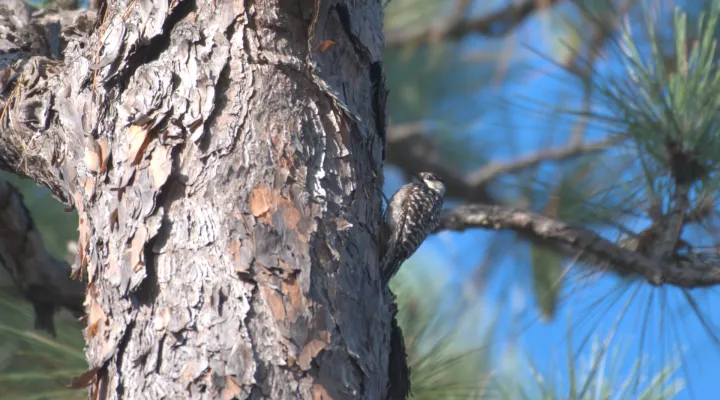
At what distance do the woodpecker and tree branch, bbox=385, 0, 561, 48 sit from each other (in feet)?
3.85

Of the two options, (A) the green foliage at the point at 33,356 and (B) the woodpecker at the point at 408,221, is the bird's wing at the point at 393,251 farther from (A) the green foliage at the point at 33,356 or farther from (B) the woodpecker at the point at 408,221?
(A) the green foliage at the point at 33,356

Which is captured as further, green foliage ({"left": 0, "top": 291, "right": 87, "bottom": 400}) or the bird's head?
the bird's head

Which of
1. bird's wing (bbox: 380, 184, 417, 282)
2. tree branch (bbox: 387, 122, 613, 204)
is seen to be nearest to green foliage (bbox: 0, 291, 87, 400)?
bird's wing (bbox: 380, 184, 417, 282)

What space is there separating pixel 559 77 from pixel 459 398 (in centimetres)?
104

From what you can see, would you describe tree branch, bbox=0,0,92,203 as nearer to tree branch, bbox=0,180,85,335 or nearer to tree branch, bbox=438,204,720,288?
tree branch, bbox=0,180,85,335

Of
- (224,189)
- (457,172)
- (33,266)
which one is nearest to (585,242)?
(224,189)

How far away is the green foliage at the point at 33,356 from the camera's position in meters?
2.27

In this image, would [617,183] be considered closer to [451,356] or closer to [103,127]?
[451,356]

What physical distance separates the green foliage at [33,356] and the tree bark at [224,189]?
0.63 metres

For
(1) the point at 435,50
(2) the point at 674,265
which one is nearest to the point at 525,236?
(2) the point at 674,265

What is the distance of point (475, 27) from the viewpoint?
3.78m

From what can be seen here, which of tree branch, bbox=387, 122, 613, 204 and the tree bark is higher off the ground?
tree branch, bbox=387, 122, 613, 204

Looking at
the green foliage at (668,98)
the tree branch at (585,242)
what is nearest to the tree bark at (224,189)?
the tree branch at (585,242)

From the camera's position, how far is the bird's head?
9.52 ft
